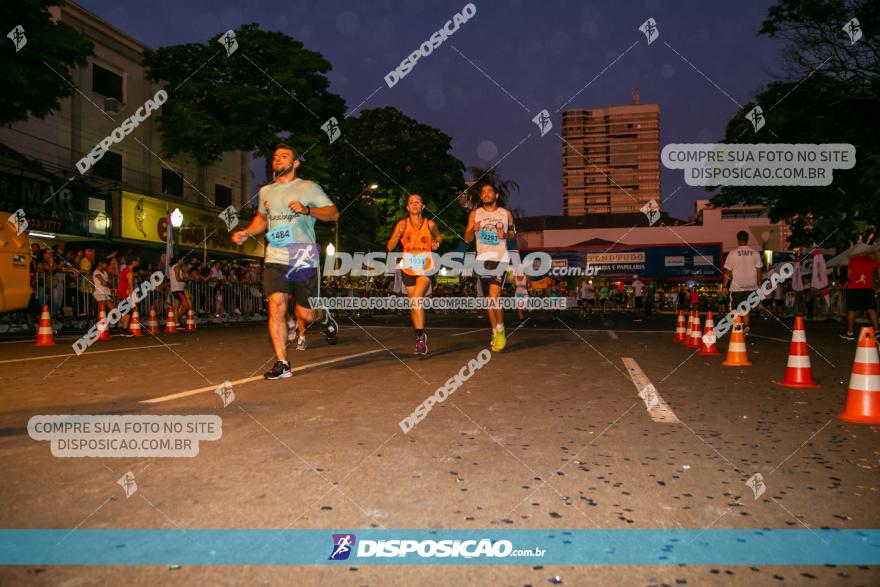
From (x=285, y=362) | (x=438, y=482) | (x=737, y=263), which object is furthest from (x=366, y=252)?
(x=438, y=482)

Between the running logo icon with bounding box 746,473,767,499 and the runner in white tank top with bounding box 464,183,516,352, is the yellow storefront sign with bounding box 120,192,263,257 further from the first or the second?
the running logo icon with bounding box 746,473,767,499

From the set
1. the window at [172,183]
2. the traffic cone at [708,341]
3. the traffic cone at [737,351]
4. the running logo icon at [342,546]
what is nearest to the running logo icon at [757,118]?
the traffic cone at [708,341]

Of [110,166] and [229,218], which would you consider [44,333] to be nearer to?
[110,166]

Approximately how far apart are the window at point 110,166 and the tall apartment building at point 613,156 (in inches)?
6378

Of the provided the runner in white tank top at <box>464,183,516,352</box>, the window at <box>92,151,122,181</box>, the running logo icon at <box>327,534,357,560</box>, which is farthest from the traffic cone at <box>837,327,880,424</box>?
the window at <box>92,151,122,181</box>

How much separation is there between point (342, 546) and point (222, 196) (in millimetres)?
37374

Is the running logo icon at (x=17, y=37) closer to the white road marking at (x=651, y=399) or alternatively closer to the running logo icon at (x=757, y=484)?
the white road marking at (x=651, y=399)

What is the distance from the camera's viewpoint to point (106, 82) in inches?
1106

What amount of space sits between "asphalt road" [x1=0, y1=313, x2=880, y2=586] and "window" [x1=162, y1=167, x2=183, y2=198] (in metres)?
27.2

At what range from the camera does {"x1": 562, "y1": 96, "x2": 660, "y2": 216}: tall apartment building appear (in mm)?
181750

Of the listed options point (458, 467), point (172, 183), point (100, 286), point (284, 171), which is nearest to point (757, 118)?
point (100, 286)

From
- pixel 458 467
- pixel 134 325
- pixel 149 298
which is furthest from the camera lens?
pixel 149 298

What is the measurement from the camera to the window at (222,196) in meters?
36.6

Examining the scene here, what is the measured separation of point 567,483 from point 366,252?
140 ft
